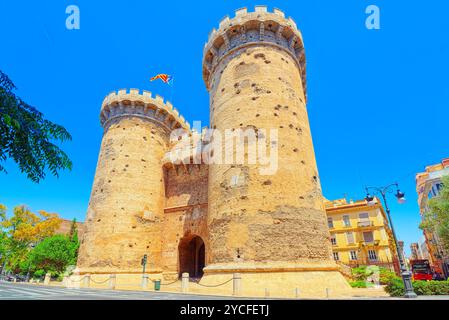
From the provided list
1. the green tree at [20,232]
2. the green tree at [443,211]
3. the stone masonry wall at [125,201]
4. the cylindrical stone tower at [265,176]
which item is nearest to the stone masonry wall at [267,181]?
the cylindrical stone tower at [265,176]

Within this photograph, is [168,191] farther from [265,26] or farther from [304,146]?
[265,26]

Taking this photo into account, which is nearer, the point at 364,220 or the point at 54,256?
the point at 54,256

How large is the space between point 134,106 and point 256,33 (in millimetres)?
12543

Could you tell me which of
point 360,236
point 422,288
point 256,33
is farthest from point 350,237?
point 256,33

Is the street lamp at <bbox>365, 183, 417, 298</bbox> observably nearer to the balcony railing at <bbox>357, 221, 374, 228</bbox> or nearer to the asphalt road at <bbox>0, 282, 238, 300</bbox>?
the asphalt road at <bbox>0, 282, 238, 300</bbox>

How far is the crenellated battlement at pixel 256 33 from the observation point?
1758cm

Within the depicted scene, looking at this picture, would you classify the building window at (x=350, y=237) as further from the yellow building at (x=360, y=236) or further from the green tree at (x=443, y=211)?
the green tree at (x=443, y=211)

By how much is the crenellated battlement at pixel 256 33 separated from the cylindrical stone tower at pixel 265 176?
0.06 metres

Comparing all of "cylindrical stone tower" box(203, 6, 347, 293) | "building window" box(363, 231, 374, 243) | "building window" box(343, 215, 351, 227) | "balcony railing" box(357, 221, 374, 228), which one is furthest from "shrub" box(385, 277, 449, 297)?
"building window" box(343, 215, 351, 227)

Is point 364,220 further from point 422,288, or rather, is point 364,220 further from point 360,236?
point 422,288

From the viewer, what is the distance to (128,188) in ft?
68.3

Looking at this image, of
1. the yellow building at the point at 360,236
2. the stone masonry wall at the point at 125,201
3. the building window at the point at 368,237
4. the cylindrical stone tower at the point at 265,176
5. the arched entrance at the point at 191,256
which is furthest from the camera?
the building window at the point at 368,237
